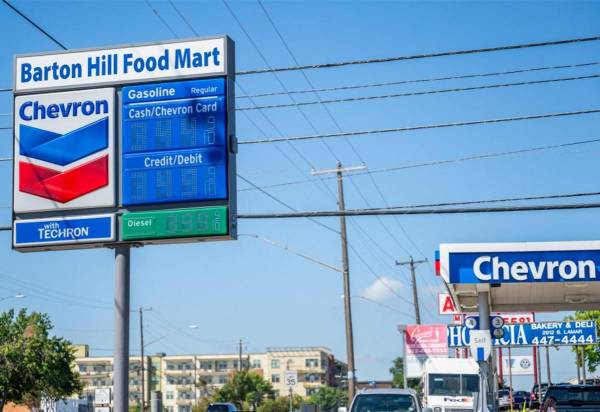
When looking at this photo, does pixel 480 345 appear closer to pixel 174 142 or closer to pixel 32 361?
pixel 174 142

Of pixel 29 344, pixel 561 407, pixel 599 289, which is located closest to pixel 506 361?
pixel 29 344

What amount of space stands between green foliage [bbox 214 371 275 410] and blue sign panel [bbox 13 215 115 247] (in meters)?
86.6

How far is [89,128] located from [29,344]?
35.0m

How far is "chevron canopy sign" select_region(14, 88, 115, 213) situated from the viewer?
2036cm

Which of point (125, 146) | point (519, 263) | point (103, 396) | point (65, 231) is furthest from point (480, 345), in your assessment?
point (103, 396)

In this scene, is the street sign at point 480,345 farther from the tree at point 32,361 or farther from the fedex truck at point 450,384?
the tree at point 32,361

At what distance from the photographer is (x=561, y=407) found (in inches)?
941

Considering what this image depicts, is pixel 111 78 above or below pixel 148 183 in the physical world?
above

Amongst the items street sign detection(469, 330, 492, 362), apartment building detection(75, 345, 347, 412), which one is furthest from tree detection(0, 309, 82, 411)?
apartment building detection(75, 345, 347, 412)

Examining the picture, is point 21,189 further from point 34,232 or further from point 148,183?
point 148,183

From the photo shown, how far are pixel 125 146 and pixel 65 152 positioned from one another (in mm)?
1281

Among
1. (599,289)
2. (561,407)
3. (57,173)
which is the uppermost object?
(57,173)

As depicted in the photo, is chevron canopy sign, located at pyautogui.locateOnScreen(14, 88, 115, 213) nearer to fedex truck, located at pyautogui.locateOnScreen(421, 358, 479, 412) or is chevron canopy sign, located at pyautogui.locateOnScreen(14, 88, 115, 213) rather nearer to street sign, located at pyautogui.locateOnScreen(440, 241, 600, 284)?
street sign, located at pyautogui.locateOnScreen(440, 241, 600, 284)

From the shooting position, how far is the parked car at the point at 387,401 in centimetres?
2300
